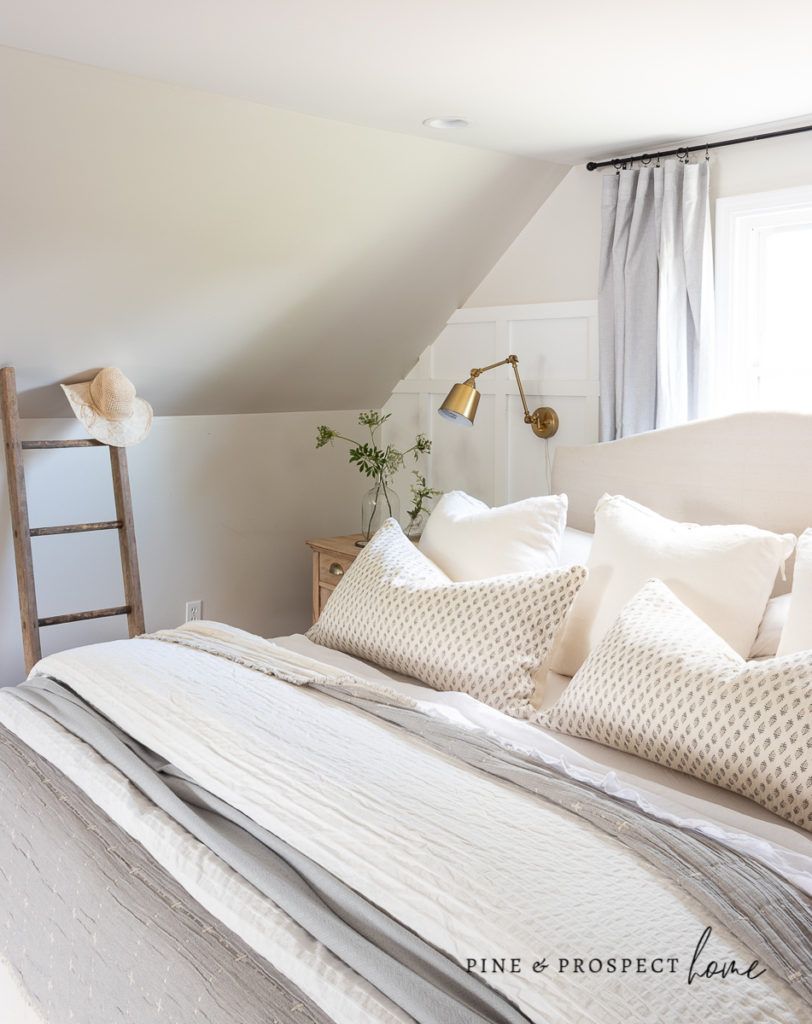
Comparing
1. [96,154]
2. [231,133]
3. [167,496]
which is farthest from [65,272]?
[167,496]

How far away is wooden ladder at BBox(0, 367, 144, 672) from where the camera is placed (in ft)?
10.8

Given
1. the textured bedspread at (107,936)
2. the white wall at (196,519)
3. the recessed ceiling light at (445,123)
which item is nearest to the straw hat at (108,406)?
the white wall at (196,519)

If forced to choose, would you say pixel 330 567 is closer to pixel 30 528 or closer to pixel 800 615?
pixel 30 528

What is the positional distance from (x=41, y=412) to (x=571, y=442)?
75.6 inches

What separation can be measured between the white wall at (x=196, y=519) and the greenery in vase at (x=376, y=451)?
96 mm

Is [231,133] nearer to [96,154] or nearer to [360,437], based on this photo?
[96,154]

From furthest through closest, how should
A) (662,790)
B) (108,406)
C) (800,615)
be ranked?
(108,406) → (800,615) → (662,790)

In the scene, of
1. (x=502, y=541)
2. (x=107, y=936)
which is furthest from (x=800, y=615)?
(x=107, y=936)

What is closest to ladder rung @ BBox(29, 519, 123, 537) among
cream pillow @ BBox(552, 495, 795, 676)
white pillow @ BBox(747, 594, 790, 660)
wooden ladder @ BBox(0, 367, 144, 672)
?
wooden ladder @ BBox(0, 367, 144, 672)

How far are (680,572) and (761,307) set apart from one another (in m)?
1.22

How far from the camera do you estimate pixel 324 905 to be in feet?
4.26

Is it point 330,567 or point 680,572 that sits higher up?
point 680,572

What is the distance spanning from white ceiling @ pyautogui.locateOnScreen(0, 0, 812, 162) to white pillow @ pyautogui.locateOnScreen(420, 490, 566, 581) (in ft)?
3.55

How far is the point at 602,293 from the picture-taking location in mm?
3254
